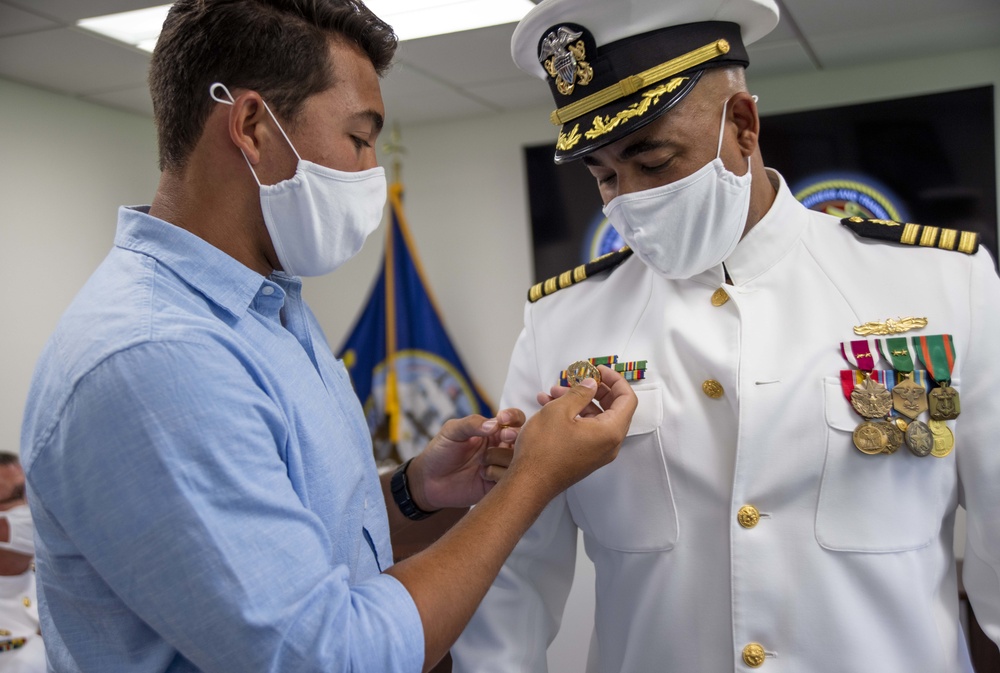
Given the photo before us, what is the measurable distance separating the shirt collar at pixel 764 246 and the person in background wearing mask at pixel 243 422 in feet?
1.05

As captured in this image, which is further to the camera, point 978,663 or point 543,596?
point 978,663

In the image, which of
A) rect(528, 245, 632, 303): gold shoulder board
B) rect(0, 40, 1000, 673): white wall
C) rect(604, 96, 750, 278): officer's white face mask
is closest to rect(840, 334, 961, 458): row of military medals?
rect(604, 96, 750, 278): officer's white face mask

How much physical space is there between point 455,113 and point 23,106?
2501 mm

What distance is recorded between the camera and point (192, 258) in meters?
1.13

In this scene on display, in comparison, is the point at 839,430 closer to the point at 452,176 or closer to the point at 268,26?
the point at 268,26

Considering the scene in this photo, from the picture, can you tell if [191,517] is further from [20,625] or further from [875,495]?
[20,625]

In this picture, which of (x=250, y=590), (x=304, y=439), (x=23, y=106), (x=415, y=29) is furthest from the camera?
(x=23, y=106)

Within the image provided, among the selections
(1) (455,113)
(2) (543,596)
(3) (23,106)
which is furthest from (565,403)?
(1) (455,113)

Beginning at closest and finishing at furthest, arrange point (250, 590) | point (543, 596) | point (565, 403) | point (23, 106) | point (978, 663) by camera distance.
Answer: point (250, 590) < point (565, 403) < point (543, 596) < point (978, 663) < point (23, 106)

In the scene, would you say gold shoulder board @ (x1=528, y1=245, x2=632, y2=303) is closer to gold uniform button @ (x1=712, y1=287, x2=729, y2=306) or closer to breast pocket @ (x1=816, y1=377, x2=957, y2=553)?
gold uniform button @ (x1=712, y1=287, x2=729, y2=306)

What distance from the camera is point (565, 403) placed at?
127cm

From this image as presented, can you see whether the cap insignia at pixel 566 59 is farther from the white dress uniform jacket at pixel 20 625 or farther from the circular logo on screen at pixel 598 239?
the circular logo on screen at pixel 598 239

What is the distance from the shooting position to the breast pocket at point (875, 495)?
1.34 meters

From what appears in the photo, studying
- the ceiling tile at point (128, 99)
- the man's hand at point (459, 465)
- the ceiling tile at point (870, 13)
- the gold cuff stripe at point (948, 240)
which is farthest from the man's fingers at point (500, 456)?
the ceiling tile at point (128, 99)
